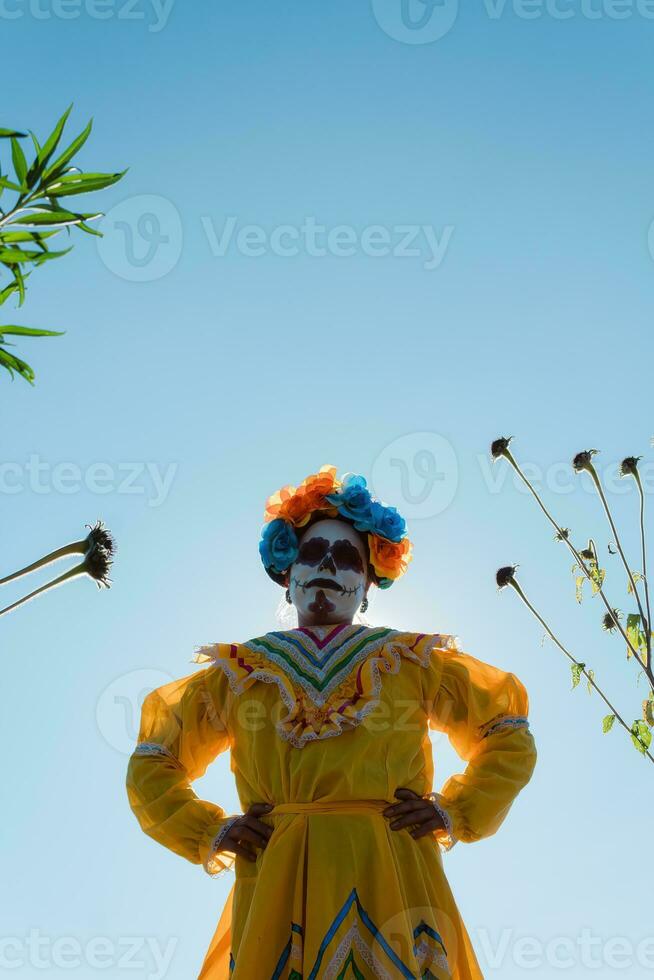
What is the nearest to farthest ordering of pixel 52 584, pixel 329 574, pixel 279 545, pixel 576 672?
pixel 52 584
pixel 576 672
pixel 329 574
pixel 279 545

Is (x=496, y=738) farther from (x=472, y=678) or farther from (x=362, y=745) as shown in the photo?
(x=362, y=745)

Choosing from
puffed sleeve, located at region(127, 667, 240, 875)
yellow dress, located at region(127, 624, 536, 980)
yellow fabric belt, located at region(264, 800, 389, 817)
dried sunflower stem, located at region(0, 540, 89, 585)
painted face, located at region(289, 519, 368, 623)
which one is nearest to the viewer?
dried sunflower stem, located at region(0, 540, 89, 585)

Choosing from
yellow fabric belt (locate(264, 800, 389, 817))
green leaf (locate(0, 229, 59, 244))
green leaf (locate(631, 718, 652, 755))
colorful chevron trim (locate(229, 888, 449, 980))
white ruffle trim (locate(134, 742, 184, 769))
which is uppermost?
green leaf (locate(0, 229, 59, 244))

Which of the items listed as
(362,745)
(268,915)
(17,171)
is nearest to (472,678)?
(362,745)

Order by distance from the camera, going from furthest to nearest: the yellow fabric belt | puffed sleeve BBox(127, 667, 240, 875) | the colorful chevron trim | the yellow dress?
puffed sleeve BBox(127, 667, 240, 875) → the yellow fabric belt → the yellow dress → the colorful chevron trim

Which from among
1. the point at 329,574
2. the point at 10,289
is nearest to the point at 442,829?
the point at 329,574

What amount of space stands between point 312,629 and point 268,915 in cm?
113

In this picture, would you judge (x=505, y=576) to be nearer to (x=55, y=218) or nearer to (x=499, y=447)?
(x=499, y=447)

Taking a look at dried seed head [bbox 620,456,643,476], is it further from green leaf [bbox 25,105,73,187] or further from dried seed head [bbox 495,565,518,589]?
green leaf [bbox 25,105,73,187]

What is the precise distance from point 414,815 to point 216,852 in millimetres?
651

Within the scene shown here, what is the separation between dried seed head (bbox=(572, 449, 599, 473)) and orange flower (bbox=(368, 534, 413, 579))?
84 cm

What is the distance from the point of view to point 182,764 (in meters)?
3.81

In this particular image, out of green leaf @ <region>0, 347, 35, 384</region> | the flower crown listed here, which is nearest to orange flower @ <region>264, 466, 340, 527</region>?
the flower crown

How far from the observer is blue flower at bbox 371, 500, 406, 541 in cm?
439
